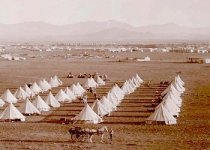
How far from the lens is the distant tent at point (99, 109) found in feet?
163

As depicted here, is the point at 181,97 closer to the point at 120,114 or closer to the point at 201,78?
the point at 120,114

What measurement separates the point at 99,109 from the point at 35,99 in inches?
358

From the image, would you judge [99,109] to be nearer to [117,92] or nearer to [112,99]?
[112,99]

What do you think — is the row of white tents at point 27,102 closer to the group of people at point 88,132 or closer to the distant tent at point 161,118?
the group of people at point 88,132

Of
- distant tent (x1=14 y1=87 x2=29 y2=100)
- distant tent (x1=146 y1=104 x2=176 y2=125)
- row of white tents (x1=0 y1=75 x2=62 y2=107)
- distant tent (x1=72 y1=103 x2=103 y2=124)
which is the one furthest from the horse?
distant tent (x1=14 y1=87 x2=29 y2=100)

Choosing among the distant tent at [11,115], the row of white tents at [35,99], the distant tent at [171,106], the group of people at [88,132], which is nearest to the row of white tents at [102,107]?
the distant tent at [11,115]

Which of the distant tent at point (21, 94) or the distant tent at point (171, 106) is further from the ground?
the distant tent at point (171, 106)

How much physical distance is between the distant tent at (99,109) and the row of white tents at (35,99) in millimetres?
6774

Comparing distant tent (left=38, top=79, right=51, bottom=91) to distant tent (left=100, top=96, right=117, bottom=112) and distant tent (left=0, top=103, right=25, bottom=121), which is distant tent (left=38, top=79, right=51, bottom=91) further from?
distant tent (left=0, top=103, right=25, bottom=121)

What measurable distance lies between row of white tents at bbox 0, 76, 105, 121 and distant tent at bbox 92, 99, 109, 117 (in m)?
6.77

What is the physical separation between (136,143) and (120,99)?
942 inches

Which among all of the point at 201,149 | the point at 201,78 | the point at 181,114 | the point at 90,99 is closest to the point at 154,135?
the point at 201,149

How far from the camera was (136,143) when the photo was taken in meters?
37.6

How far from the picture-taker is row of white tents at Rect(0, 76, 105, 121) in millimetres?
48656
